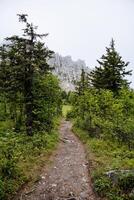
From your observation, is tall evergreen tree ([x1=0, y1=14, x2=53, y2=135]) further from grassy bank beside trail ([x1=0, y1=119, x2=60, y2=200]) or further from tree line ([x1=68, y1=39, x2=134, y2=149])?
tree line ([x1=68, y1=39, x2=134, y2=149])

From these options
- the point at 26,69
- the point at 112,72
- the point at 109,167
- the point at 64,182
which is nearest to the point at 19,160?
the point at 64,182

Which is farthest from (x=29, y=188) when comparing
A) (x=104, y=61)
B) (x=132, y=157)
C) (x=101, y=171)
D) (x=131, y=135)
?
(x=104, y=61)

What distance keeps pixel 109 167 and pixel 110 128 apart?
11113 mm

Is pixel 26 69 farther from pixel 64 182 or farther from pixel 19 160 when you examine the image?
pixel 64 182

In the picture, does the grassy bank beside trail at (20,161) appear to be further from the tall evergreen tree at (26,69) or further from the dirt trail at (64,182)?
the tall evergreen tree at (26,69)

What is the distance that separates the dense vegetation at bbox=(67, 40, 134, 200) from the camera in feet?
47.7

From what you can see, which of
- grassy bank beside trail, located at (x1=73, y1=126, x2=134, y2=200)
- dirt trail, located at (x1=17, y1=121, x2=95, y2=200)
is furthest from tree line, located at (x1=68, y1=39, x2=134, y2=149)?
dirt trail, located at (x1=17, y1=121, x2=95, y2=200)

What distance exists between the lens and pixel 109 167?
665 inches

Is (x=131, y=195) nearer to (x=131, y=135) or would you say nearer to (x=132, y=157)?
(x=132, y=157)

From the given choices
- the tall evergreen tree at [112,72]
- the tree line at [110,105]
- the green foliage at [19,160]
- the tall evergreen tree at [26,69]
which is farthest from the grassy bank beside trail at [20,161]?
the tall evergreen tree at [112,72]

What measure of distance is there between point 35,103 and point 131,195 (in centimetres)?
1356

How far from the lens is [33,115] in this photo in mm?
25875

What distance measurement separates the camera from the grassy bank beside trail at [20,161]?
1442 cm


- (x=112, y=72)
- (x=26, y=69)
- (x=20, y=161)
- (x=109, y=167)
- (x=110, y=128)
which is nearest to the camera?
(x=109, y=167)
